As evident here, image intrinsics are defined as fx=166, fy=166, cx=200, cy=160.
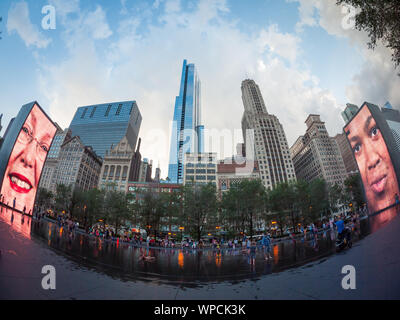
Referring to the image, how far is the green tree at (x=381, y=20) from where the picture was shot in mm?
10117

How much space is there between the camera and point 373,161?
19188mm

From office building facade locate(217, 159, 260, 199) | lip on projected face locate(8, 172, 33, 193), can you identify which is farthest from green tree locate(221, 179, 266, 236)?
lip on projected face locate(8, 172, 33, 193)

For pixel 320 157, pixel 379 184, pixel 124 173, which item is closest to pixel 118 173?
pixel 124 173

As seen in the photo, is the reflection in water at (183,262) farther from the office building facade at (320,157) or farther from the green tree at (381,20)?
the office building facade at (320,157)

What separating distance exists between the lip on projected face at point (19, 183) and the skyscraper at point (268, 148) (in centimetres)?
8105

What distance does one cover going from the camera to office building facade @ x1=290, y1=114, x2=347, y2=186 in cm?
8509

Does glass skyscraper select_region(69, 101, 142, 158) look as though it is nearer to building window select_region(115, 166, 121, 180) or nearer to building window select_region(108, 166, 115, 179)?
building window select_region(108, 166, 115, 179)

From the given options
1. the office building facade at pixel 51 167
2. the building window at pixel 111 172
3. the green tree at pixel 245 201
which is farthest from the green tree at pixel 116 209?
the office building facade at pixel 51 167

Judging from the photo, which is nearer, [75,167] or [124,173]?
[75,167]

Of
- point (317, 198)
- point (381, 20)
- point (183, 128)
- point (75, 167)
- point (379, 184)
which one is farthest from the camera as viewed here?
point (183, 128)

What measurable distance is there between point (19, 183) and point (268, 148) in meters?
96.4

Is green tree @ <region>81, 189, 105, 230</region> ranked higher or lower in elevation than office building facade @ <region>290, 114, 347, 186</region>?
lower

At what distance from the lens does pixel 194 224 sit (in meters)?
39.9

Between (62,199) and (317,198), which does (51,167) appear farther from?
(317,198)
